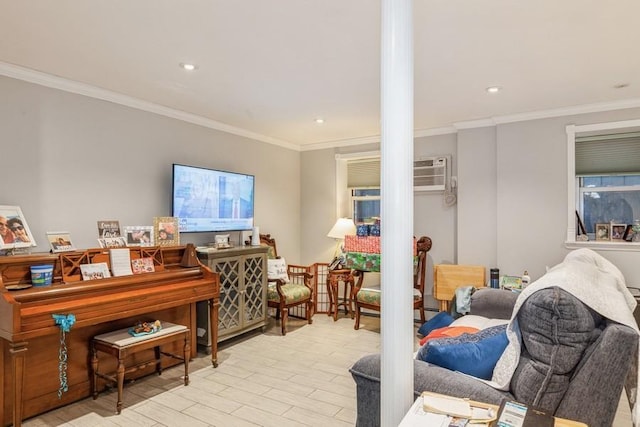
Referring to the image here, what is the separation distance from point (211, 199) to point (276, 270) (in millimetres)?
1181

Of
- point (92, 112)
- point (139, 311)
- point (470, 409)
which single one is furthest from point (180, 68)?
point (470, 409)

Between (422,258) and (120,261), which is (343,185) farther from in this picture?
(120,261)

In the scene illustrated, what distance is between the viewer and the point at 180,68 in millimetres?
2924

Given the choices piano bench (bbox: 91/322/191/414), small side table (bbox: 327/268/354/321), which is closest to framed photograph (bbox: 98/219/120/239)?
piano bench (bbox: 91/322/191/414)

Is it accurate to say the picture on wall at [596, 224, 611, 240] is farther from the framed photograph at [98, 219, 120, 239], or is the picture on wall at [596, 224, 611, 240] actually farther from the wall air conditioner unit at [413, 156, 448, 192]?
the framed photograph at [98, 219, 120, 239]

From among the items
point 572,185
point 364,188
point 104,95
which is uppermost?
point 104,95

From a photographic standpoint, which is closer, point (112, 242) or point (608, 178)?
point (112, 242)

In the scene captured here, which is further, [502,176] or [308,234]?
[308,234]

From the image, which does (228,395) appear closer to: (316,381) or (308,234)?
(316,381)

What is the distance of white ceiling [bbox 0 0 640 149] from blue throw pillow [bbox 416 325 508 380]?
1.74 m

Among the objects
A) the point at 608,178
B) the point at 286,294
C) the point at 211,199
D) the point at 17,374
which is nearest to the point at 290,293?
the point at 286,294

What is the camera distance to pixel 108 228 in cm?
319

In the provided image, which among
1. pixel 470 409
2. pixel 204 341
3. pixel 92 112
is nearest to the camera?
pixel 470 409

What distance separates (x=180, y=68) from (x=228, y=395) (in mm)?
2536
